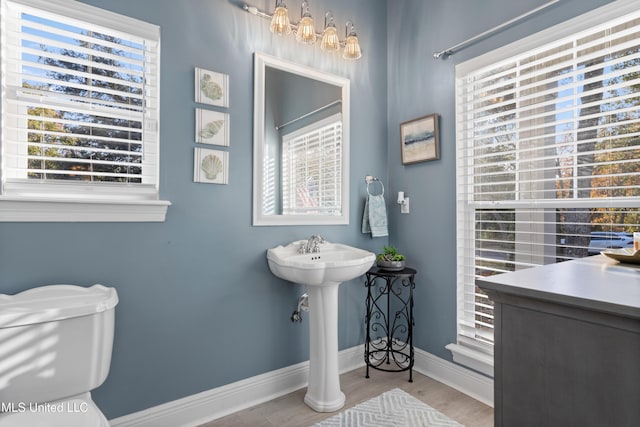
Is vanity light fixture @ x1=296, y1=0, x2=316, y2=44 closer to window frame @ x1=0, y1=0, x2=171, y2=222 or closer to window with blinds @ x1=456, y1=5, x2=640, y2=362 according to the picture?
window frame @ x1=0, y1=0, x2=171, y2=222

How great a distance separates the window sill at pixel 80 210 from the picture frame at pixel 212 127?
41 cm

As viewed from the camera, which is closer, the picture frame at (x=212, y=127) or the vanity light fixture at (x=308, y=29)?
the picture frame at (x=212, y=127)

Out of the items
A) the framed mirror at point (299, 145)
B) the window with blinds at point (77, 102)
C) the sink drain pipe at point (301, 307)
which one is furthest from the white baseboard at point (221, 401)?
the window with blinds at point (77, 102)

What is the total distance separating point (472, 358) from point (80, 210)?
7.35 ft

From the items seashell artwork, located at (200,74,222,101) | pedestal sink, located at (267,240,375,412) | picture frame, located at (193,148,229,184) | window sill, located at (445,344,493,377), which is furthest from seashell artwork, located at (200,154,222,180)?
window sill, located at (445,344,493,377)

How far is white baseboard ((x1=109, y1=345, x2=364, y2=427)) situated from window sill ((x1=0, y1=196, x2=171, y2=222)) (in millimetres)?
957

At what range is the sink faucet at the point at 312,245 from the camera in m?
2.16

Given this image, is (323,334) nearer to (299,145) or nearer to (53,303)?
Answer: (299,145)

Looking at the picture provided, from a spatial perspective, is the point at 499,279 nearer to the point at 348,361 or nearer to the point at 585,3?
the point at 585,3

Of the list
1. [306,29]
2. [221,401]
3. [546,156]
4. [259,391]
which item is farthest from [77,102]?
[546,156]

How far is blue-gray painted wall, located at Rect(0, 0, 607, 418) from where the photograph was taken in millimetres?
1654

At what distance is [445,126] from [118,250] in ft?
6.69

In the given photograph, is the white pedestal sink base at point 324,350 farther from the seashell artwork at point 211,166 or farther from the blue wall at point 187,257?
the seashell artwork at point 211,166

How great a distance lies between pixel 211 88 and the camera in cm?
189
